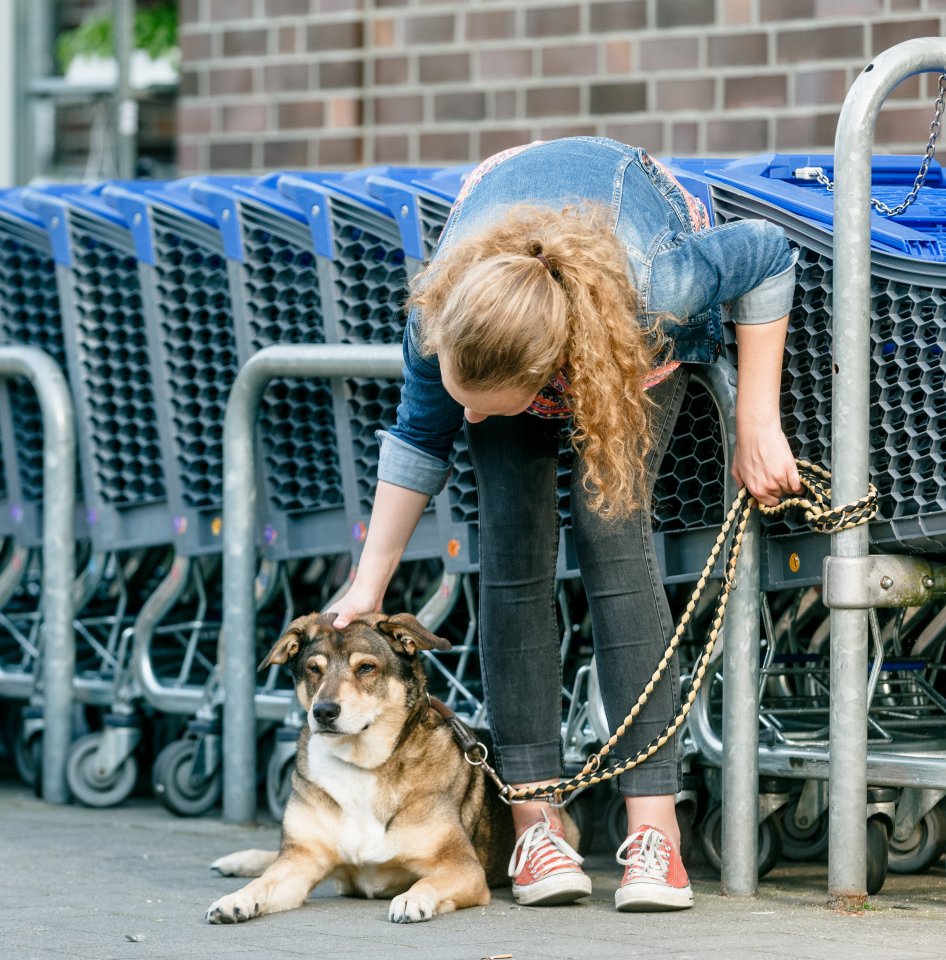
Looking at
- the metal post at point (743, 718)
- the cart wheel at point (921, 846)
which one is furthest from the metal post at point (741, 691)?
the cart wheel at point (921, 846)

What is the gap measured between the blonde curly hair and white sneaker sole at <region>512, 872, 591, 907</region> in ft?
2.49

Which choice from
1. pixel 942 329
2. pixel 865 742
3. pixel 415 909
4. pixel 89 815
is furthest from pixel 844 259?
pixel 89 815

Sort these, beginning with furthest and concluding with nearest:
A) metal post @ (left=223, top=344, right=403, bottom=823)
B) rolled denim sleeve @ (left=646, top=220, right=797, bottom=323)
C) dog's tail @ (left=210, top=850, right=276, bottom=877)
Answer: metal post @ (left=223, top=344, right=403, bottom=823) → dog's tail @ (left=210, top=850, right=276, bottom=877) → rolled denim sleeve @ (left=646, top=220, right=797, bottom=323)

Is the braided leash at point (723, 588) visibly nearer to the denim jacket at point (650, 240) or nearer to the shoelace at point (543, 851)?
the shoelace at point (543, 851)

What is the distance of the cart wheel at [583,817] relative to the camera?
467 cm

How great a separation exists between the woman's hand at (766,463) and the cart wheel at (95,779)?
2319mm

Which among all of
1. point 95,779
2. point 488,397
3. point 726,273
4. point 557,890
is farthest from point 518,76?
point 557,890

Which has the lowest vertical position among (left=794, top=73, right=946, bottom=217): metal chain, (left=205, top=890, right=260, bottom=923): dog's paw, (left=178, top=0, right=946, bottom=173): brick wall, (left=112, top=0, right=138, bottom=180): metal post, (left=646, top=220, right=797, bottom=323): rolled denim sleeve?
(left=205, top=890, right=260, bottom=923): dog's paw

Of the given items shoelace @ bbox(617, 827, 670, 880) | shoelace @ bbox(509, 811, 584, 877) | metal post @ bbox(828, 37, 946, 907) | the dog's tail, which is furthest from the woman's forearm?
the dog's tail

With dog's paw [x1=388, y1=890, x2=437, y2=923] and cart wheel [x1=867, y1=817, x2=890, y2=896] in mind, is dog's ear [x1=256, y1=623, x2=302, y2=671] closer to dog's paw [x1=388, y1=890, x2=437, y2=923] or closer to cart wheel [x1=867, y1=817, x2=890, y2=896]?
dog's paw [x1=388, y1=890, x2=437, y2=923]

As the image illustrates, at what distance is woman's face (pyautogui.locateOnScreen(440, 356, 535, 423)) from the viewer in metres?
3.60

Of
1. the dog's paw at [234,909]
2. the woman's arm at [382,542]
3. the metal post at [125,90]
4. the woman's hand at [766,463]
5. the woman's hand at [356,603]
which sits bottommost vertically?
the dog's paw at [234,909]

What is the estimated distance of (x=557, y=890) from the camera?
3965 mm

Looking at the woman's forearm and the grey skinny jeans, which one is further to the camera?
the grey skinny jeans
